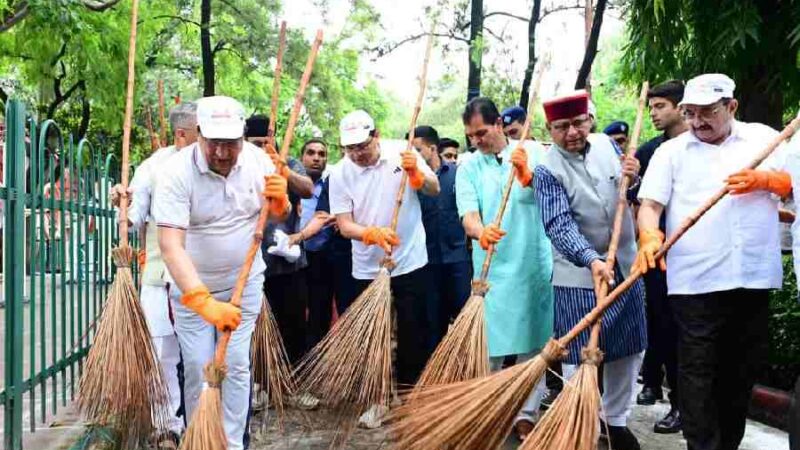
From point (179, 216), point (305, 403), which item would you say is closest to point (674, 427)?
point (305, 403)

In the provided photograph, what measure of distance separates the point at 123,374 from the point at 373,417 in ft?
4.27

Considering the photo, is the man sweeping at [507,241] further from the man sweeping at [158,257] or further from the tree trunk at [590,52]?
the tree trunk at [590,52]

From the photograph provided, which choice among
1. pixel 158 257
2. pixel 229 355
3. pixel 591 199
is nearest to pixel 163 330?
pixel 158 257

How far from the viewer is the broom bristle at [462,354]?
3893 mm

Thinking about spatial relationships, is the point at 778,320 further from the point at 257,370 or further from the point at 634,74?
the point at 257,370

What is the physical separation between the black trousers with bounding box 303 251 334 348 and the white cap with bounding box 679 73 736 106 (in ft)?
9.63

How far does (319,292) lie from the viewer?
5.85m

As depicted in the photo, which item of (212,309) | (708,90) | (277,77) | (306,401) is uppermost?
(277,77)

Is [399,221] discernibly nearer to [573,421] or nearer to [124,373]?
[124,373]

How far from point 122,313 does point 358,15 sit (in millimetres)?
10074

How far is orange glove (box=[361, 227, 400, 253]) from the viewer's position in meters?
4.48

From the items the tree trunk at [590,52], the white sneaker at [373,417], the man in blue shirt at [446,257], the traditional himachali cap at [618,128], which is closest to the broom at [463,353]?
the white sneaker at [373,417]

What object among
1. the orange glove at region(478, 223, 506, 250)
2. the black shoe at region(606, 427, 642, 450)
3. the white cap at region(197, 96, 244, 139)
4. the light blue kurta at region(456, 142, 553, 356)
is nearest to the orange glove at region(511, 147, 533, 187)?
the light blue kurta at region(456, 142, 553, 356)

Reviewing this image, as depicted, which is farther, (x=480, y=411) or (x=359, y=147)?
(x=359, y=147)
